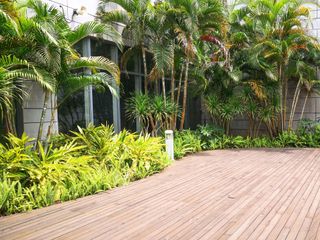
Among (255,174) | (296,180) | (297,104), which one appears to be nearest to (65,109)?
(255,174)

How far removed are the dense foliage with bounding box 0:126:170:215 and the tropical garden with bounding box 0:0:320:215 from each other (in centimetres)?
2

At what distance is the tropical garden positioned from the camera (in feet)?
17.4

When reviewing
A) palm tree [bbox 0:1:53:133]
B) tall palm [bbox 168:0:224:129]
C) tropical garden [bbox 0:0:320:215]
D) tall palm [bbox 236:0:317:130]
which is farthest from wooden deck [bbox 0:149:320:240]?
tall palm [bbox 236:0:317:130]

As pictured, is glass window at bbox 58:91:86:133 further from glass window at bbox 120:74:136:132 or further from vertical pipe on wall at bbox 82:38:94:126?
glass window at bbox 120:74:136:132

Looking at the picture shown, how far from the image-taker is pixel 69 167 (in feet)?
17.7

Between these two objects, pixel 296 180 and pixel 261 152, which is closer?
pixel 296 180

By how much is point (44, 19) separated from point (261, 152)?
6.83 meters

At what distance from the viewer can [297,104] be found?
42.3 ft

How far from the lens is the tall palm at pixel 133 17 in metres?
8.79

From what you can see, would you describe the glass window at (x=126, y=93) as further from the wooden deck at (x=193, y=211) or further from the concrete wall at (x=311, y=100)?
the concrete wall at (x=311, y=100)

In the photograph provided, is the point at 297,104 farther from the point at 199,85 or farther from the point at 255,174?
the point at 255,174

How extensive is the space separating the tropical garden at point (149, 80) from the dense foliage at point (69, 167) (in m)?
0.02

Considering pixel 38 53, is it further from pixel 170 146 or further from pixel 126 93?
pixel 126 93

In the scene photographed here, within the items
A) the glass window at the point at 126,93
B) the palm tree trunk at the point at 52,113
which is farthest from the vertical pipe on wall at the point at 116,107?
the palm tree trunk at the point at 52,113
